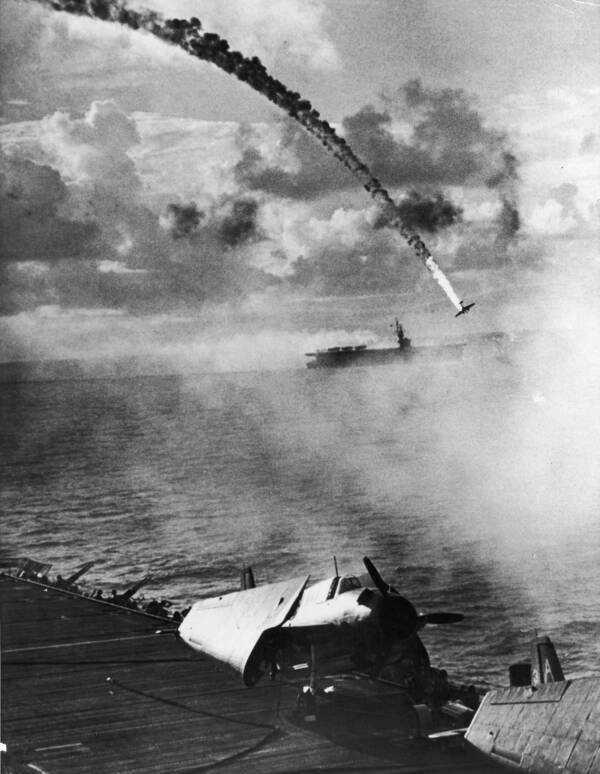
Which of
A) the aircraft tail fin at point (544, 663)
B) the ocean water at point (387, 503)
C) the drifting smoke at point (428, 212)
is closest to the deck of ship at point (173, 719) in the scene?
the aircraft tail fin at point (544, 663)

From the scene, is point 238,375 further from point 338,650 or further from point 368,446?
point 338,650

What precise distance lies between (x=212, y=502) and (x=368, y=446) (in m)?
9.81

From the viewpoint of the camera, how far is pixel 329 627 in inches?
615

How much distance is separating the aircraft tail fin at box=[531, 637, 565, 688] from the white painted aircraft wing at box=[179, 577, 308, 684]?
4188 millimetres

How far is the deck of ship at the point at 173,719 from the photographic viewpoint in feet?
46.8

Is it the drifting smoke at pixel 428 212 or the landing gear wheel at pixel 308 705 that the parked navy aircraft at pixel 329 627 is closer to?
the landing gear wheel at pixel 308 705

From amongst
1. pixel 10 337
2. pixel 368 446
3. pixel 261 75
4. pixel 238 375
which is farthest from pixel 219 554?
pixel 238 375

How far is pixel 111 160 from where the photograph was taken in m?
23.2

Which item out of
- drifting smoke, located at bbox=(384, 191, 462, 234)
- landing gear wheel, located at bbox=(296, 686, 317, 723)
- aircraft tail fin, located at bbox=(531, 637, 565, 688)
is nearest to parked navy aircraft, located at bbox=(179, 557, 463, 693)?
landing gear wheel, located at bbox=(296, 686, 317, 723)

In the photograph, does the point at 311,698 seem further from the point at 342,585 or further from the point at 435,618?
the point at 435,618

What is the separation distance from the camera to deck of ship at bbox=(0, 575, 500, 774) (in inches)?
562

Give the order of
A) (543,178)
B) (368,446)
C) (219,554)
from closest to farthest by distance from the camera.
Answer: (543,178) < (219,554) < (368,446)

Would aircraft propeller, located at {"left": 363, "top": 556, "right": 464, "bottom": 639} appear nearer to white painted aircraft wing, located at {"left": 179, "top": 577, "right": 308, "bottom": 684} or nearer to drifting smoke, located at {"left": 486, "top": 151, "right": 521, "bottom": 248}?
white painted aircraft wing, located at {"left": 179, "top": 577, "right": 308, "bottom": 684}

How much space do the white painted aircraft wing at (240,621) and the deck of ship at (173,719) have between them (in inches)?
22.9
